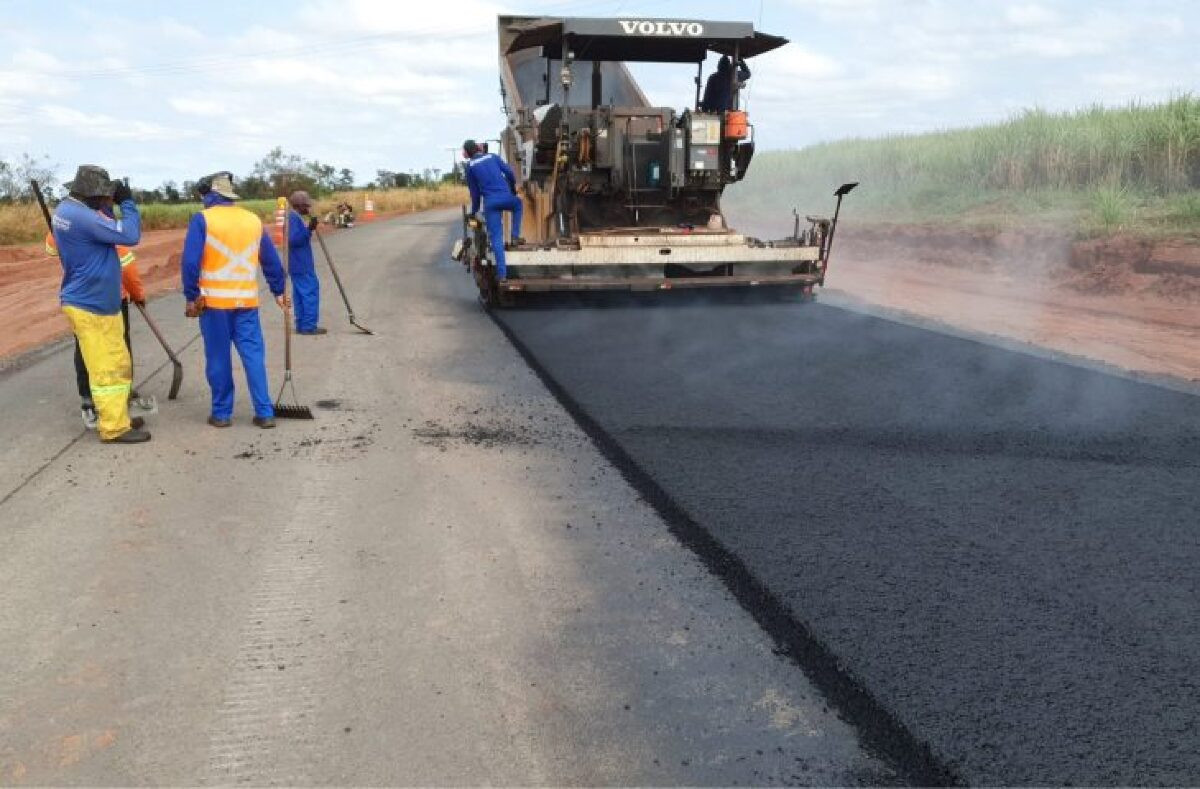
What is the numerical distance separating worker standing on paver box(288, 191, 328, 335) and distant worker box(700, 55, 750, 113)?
4.27 meters

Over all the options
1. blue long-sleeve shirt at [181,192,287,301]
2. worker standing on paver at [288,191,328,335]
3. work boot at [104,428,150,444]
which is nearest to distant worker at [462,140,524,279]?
worker standing on paver at [288,191,328,335]

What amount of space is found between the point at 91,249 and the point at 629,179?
571 centimetres

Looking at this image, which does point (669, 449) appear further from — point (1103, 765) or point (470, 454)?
point (1103, 765)

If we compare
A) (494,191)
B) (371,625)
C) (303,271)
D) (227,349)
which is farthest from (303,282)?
(371,625)

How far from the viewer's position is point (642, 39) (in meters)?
9.33

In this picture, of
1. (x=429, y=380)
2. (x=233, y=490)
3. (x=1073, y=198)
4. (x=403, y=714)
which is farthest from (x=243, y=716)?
(x=1073, y=198)

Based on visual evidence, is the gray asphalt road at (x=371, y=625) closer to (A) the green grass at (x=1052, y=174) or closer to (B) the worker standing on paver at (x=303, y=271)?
(B) the worker standing on paver at (x=303, y=271)

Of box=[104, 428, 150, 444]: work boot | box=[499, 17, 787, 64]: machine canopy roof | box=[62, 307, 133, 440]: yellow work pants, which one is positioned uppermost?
box=[499, 17, 787, 64]: machine canopy roof

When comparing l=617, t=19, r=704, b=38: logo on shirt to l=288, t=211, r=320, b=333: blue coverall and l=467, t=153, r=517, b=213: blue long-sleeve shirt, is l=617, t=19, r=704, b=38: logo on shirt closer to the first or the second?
l=467, t=153, r=517, b=213: blue long-sleeve shirt

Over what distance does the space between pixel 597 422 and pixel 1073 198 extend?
13.0 meters

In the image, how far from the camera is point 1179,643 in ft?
8.68

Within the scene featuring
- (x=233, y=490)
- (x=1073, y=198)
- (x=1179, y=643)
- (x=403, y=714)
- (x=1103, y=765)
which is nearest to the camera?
(x=1103, y=765)

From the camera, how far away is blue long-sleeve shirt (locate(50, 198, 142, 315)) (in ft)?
16.0

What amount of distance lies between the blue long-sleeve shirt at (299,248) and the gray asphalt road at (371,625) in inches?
140
